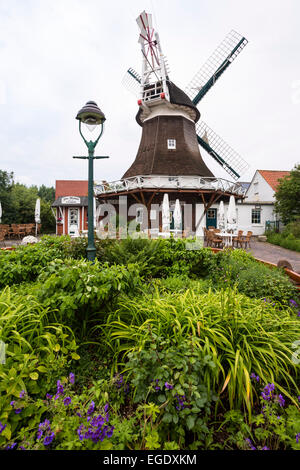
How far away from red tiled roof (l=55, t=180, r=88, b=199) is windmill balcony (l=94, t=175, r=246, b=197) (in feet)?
41.1

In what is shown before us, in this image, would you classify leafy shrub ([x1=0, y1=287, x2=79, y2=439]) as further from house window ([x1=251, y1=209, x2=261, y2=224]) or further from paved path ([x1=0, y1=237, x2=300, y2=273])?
house window ([x1=251, y1=209, x2=261, y2=224])

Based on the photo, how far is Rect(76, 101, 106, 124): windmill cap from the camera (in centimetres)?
355

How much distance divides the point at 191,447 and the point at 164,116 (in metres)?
16.5

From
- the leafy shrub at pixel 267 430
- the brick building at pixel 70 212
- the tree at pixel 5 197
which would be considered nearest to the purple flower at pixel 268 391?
the leafy shrub at pixel 267 430

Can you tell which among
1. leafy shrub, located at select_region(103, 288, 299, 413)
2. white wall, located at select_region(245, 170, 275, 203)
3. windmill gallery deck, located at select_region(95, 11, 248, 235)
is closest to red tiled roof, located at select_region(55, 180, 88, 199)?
windmill gallery deck, located at select_region(95, 11, 248, 235)

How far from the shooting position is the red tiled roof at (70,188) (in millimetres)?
25391

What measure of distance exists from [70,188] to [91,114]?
24.2 meters

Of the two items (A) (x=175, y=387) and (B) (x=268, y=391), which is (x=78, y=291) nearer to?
(A) (x=175, y=387)

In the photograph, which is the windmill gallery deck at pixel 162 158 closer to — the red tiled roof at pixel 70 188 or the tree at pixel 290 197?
the tree at pixel 290 197

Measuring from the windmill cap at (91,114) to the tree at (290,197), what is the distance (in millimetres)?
15092

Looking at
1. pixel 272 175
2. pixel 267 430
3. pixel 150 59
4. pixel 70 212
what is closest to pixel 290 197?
pixel 272 175

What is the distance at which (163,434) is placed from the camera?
128 cm

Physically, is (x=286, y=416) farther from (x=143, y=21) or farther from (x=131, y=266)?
(x=143, y=21)
